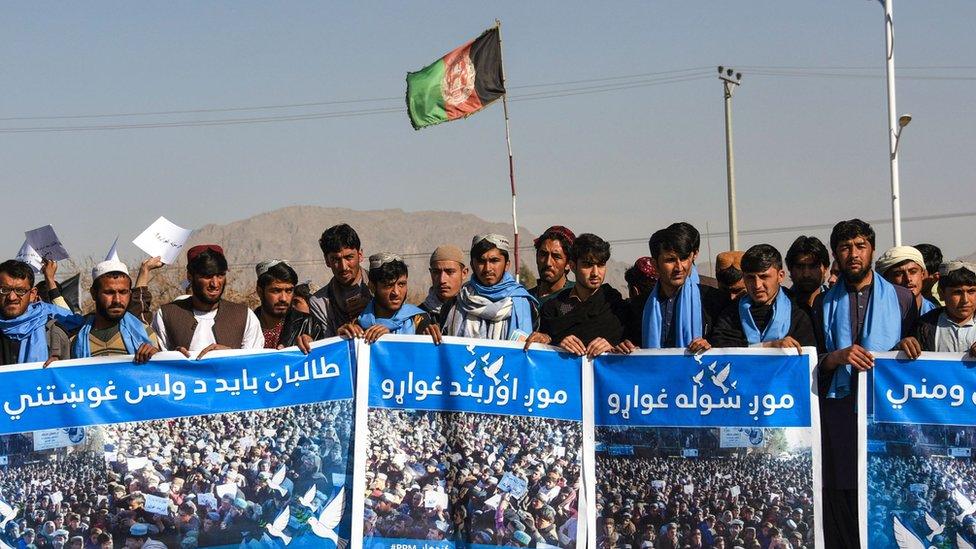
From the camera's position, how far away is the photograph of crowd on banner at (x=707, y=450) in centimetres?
601

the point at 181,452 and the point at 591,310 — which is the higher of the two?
the point at 591,310

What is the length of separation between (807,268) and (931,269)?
93.6 inches

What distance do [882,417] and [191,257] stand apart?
13.1 ft

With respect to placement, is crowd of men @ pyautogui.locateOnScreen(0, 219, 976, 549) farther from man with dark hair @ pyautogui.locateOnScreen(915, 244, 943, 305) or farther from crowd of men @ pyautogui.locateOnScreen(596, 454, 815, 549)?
man with dark hair @ pyautogui.locateOnScreen(915, 244, 943, 305)

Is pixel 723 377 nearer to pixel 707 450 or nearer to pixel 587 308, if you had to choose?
pixel 707 450

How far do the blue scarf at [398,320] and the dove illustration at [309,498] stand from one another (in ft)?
3.09

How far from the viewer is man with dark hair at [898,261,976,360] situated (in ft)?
19.4

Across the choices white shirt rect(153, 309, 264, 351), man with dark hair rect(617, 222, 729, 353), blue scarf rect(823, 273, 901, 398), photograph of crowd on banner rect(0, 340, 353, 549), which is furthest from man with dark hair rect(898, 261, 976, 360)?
white shirt rect(153, 309, 264, 351)

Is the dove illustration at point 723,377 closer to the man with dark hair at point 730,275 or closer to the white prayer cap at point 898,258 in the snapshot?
the man with dark hair at point 730,275

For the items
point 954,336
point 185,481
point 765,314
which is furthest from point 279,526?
point 954,336

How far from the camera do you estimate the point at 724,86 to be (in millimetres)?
35219

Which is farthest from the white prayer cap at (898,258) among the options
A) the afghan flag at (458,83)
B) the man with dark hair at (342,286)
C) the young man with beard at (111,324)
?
the afghan flag at (458,83)

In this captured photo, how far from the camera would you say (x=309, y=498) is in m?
6.41

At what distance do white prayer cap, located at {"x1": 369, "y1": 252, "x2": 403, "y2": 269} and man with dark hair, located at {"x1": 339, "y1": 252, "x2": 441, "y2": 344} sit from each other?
0.04ft
